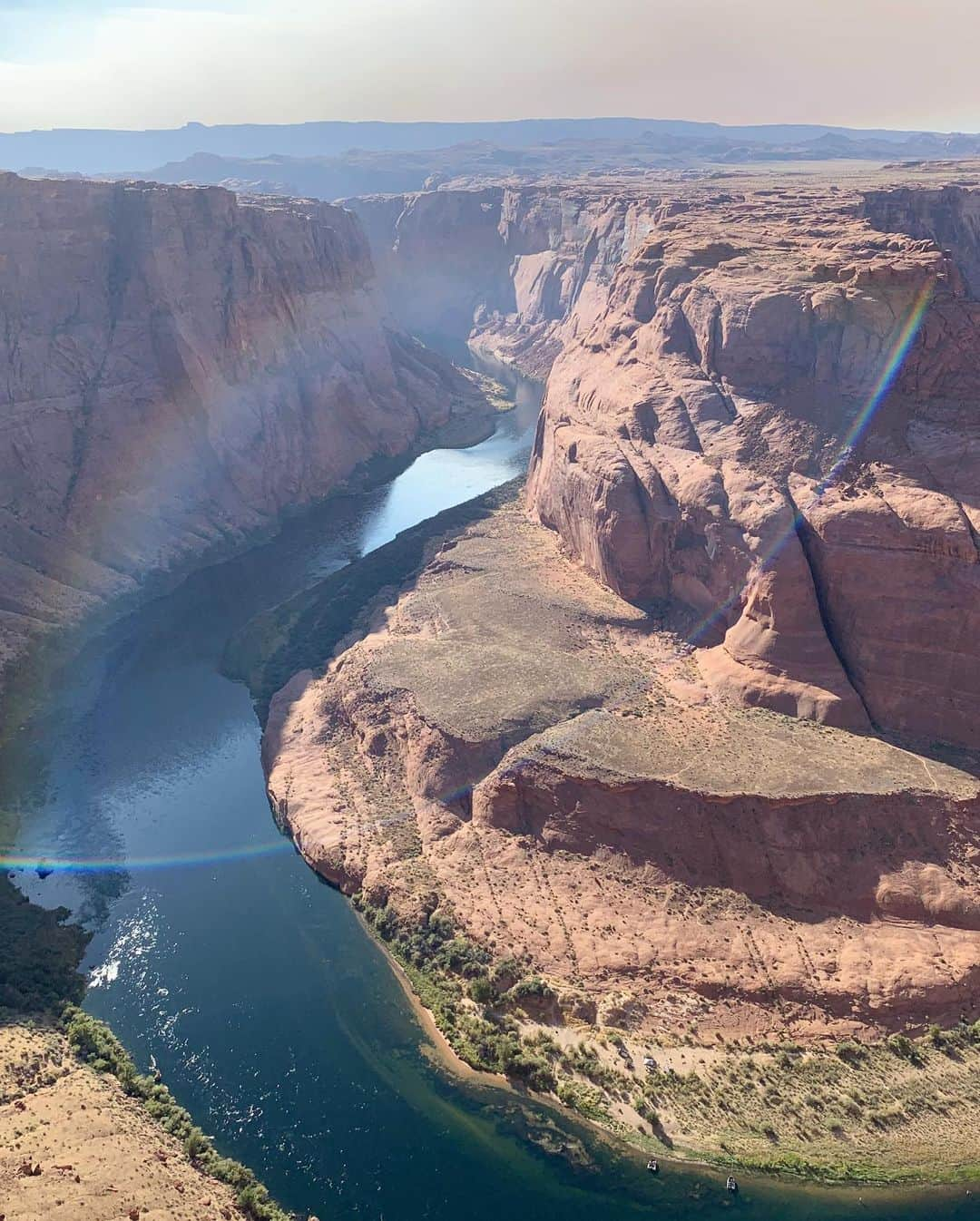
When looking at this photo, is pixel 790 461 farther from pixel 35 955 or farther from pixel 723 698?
pixel 35 955

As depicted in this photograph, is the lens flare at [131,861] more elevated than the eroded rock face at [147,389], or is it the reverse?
the eroded rock face at [147,389]

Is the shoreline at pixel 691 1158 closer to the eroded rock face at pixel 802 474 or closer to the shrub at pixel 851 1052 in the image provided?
the shrub at pixel 851 1052

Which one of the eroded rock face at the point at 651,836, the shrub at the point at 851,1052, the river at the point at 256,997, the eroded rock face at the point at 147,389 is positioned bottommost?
the river at the point at 256,997

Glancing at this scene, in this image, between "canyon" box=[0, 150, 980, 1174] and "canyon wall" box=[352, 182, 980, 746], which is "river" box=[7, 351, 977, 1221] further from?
"canyon wall" box=[352, 182, 980, 746]

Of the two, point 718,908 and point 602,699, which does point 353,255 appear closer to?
point 602,699

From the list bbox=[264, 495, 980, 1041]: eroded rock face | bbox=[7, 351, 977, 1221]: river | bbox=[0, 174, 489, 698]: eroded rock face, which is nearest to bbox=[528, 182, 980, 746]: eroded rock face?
bbox=[264, 495, 980, 1041]: eroded rock face

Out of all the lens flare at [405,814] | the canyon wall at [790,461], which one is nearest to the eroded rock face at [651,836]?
the lens flare at [405,814]
